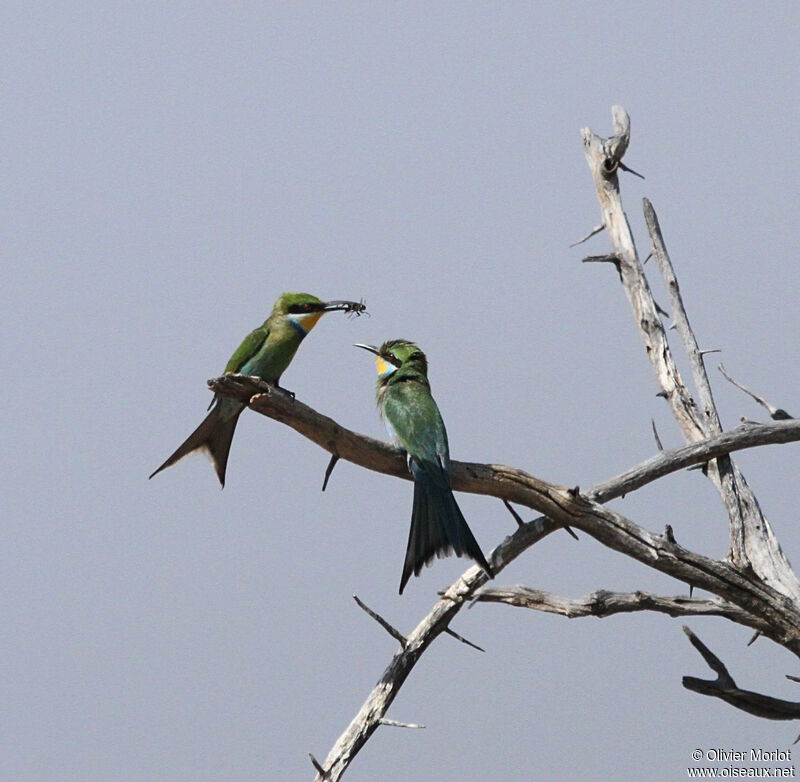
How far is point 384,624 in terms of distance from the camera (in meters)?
4.54

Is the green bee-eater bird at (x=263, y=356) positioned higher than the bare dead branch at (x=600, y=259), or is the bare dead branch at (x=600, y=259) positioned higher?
the bare dead branch at (x=600, y=259)

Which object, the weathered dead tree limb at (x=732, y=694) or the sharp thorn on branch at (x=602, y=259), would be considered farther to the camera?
the sharp thorn on branch at (x=602, y=259)

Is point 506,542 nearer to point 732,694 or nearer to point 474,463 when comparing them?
point 474,463

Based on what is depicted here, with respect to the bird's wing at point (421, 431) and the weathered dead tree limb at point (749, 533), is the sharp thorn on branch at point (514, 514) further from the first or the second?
the weathered dead tree limb at point (749, 533)

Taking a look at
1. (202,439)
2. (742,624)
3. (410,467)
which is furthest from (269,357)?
(742,624)

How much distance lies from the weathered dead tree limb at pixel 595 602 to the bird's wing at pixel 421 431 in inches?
19.0

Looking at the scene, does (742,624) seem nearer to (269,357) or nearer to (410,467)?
(410,467)

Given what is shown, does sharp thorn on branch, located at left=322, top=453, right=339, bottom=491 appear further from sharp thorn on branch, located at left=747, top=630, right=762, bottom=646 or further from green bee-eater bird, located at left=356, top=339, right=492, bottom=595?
sharp thorn on branch, located at left=747, top=630, right=762, bottom=646

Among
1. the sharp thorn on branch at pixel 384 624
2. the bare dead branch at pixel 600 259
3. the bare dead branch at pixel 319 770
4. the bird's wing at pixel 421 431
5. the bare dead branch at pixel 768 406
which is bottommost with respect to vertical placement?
the bare dead branch at pixel 319 770

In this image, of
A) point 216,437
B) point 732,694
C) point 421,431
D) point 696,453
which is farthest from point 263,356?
point 732,694

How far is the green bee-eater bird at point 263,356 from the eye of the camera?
507cm

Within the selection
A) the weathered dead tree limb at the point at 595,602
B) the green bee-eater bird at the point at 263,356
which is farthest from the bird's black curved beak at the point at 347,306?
the weathered dead tree limb at the point at 595,602

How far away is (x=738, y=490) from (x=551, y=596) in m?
1.36

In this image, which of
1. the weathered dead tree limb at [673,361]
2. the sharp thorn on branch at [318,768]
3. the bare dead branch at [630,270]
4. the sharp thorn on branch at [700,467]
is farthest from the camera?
the bare dead branch at [630,270]
